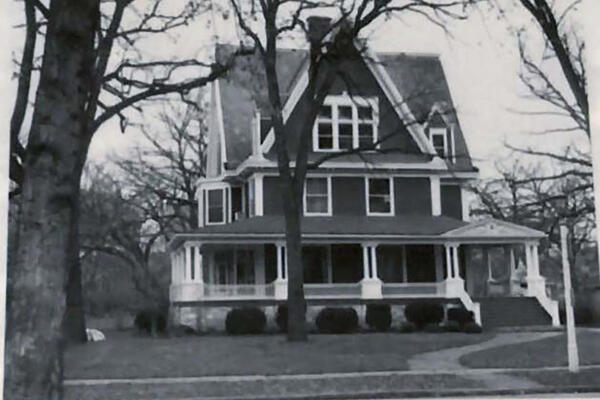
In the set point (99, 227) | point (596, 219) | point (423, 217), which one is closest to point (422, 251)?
point (423, 217)

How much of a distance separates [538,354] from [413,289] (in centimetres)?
86

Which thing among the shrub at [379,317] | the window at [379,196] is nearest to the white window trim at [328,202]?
the window at [379,196]

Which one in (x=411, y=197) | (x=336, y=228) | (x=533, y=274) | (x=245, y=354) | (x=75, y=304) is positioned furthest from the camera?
(x=411, y=197)

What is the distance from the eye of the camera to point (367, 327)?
5.13m

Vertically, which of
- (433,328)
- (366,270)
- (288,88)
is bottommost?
(433,328)

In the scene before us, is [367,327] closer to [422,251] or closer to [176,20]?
[422,251]

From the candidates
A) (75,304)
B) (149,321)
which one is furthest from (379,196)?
(75,304)

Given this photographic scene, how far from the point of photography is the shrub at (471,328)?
504 centimetres

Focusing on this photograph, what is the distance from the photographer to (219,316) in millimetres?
4930

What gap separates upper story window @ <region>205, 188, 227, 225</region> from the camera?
5.02 meters

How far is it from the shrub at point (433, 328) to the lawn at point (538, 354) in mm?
260

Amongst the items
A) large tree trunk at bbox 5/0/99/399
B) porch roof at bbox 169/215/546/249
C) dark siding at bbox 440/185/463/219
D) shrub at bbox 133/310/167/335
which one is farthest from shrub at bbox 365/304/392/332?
large tree trunk at bbox 5/0/99/399

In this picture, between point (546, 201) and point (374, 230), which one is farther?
point (374, 230)

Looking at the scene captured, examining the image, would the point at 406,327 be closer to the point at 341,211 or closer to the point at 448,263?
the point at 448,263
